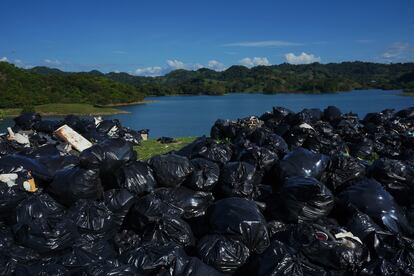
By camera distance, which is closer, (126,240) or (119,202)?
(126,240)

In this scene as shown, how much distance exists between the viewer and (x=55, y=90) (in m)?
57.1

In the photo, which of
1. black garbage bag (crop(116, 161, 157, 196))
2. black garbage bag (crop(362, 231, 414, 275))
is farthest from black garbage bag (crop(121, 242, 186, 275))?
black garbage bag (crop(362, 231, 414, 275))

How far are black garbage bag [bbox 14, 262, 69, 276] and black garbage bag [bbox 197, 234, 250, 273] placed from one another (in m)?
1.05

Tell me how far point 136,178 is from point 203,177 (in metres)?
0.72

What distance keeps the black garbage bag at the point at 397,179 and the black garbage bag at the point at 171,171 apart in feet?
7.31

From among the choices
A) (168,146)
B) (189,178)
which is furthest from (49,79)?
(189,178)

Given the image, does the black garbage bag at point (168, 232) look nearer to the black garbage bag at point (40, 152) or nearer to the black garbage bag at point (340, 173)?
the black garbage bag at point (340, 173)

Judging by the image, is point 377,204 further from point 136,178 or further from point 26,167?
point 26,167

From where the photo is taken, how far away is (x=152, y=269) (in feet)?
10.3

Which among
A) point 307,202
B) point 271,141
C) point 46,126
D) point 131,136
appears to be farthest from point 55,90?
point 307,202

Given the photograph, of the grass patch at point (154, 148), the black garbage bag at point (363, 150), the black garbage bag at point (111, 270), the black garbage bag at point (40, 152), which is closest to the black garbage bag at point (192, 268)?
the black garbage bag at point (111, 270)

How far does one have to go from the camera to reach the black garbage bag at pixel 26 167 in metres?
4.76

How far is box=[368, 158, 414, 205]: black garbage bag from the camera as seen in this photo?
190 inches

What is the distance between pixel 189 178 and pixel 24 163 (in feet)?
6.29
